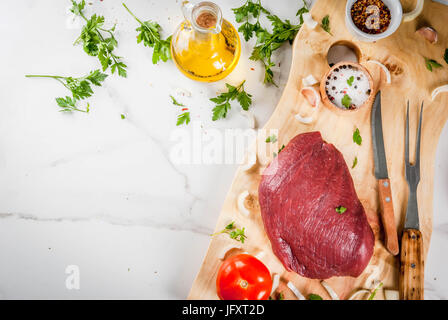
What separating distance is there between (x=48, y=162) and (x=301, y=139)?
3.73ft

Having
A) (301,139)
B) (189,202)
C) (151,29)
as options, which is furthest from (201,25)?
(189,202)

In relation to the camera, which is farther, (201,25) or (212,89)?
(212,89)

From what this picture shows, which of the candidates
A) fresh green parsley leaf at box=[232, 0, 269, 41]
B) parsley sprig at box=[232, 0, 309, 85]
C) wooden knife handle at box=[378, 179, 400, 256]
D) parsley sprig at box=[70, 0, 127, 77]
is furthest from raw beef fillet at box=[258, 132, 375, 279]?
parsley sprig at box=[70, 0, 127, 77]

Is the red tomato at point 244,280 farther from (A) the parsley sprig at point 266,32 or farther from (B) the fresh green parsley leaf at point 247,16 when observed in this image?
(B) the fresh green parsley leaf at point 247,16

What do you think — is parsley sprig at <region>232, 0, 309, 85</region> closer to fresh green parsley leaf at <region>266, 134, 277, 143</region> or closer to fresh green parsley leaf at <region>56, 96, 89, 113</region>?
fresh green parsley leaf at <region>266, 134, 277, 143</region>

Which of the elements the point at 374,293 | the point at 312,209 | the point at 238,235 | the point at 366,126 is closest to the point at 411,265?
the point at 374,293

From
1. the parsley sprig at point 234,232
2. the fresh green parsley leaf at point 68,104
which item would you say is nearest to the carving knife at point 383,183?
the parsley sprig at point 234,232

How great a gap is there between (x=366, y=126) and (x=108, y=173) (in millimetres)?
1139

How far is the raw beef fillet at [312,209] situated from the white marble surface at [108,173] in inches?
11.6

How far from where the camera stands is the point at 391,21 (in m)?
1.36

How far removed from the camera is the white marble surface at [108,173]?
1.55 meters

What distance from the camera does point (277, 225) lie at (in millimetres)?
1328
